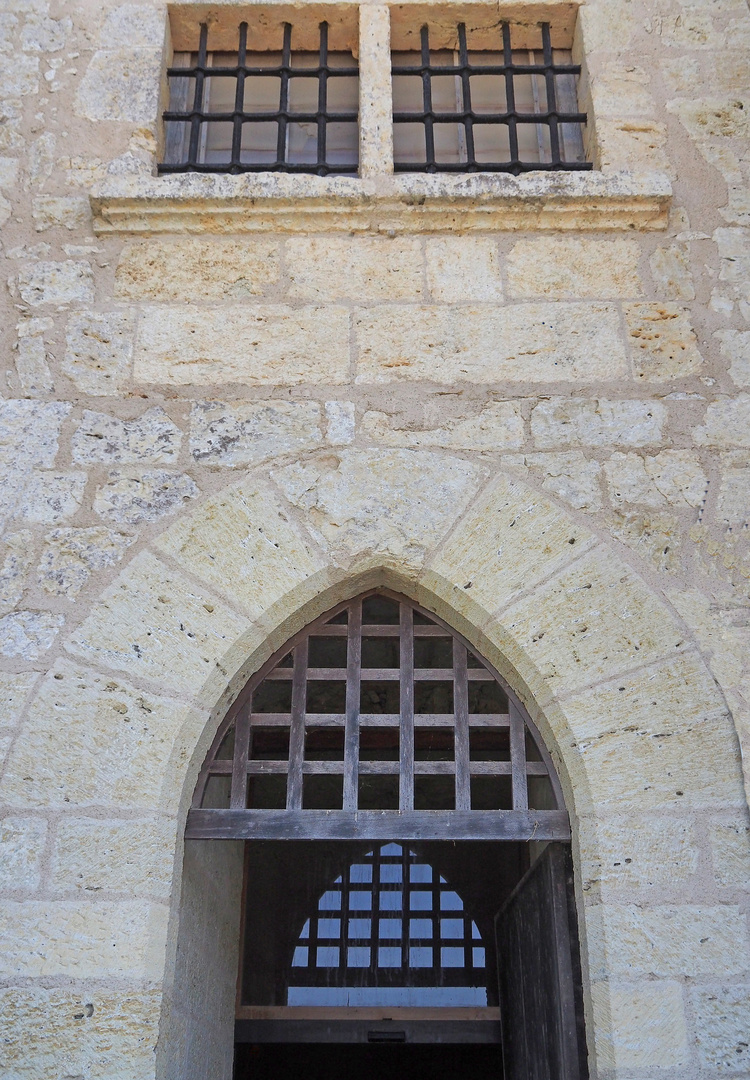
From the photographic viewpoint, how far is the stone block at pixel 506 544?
260 centimetres

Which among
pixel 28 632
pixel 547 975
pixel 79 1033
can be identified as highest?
pixel 28 632

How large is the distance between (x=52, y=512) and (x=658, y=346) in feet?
5.80

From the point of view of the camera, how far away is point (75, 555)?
264 centimetres

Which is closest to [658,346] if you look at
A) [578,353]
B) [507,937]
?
[578,353]

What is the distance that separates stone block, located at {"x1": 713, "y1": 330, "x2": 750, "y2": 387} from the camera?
2838 mm

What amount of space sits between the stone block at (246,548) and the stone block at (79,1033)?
37.2 inches

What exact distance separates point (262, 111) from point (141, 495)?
1540mm

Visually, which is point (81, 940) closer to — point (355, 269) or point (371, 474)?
point (371, 474)

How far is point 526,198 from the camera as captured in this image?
300 cm

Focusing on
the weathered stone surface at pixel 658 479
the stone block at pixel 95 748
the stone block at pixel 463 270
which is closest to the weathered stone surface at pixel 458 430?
the weathered stone surface at pixel 658 479

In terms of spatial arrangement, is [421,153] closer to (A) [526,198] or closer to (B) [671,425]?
(A) [526,198]

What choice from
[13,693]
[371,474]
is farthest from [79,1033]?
[371,474]

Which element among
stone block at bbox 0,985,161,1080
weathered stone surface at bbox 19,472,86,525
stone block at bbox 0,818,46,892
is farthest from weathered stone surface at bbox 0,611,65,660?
stone block at bbox 0,985,161,1080

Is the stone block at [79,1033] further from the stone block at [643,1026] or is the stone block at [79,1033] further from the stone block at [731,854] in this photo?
the stone block at [731,854]
